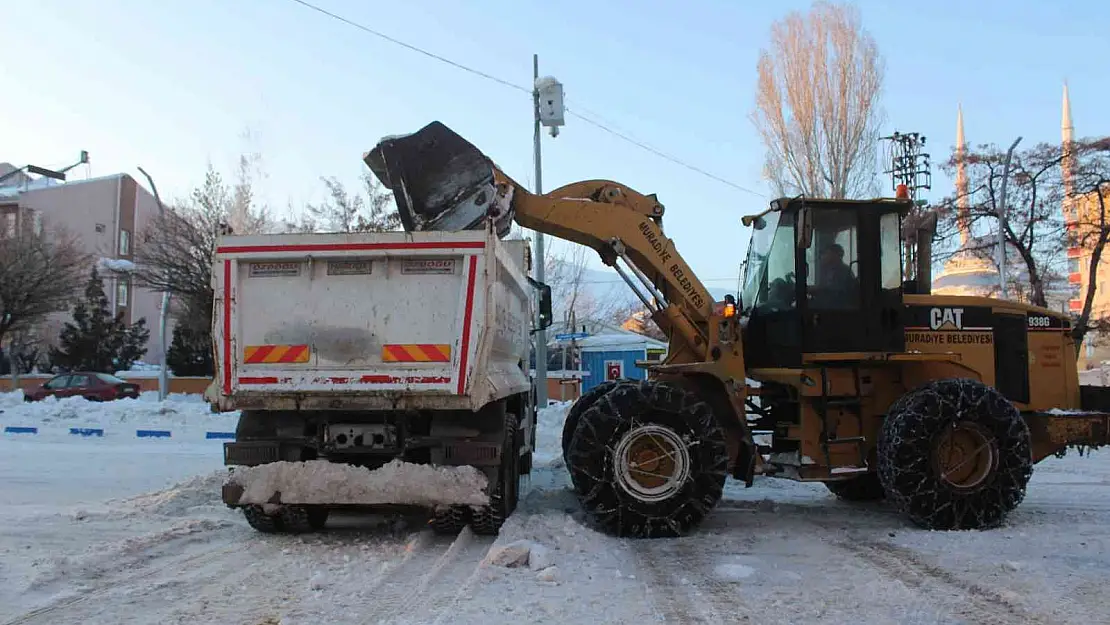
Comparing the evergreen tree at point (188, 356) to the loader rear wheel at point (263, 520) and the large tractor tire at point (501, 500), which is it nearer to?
the loader rear wheel at point (263, 520)

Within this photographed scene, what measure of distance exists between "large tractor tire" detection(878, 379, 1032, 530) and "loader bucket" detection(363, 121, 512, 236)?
404cm

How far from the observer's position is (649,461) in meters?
7.32

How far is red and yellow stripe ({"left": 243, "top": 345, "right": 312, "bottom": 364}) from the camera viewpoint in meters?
6.57

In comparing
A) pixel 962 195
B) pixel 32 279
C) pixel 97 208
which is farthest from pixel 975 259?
pixel 97 208

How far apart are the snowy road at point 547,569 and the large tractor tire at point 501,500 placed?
0.42 feet

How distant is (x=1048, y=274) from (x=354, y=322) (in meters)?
22.9

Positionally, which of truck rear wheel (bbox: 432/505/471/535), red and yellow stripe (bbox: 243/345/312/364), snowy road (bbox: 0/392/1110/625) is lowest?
snowy road (bbox: 0/392/1110/625)

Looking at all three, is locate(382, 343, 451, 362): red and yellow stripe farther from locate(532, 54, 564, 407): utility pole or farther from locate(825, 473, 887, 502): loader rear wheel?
locate(532, 54, 564, 407): utility pole

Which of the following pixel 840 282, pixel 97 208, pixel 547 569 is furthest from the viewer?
pixel 97 208

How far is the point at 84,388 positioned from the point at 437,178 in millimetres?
26618

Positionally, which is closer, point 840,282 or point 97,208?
point 840,282

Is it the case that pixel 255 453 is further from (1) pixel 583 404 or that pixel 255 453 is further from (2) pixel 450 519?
(1) pixel 583 404

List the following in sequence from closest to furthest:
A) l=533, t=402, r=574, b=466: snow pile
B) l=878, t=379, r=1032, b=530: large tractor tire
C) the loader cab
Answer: l=878, t=379, r=1032, b=530: large tractor tire → the loader cab → l=533, t=402, r=574, b=466: snow pile

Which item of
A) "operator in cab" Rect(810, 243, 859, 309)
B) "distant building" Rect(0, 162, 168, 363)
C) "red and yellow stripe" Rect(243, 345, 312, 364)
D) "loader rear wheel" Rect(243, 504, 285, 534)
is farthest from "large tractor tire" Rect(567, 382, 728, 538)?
"distant building" Rect(0, 162, 168, 363)
